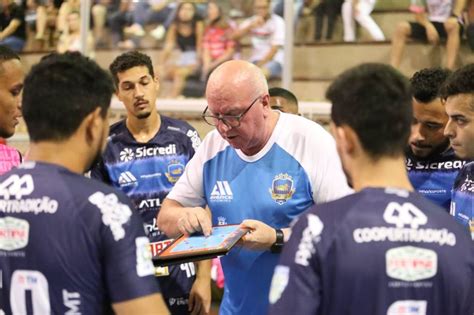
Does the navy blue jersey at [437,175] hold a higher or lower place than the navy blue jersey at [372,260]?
lower

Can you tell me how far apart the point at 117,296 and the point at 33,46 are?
7.75 meters

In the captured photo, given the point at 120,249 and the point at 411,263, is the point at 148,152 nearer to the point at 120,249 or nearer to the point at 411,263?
the point at 120,249

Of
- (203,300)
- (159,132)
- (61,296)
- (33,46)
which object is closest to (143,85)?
(159,132)

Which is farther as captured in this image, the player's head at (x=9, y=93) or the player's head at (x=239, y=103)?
the player's head at (x=9, y=93)

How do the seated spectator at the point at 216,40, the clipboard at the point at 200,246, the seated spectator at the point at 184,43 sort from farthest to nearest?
the seated spectator at the point at 184,43, the seated spectator at the point at 216,40, the clipboard at the point at 200,246

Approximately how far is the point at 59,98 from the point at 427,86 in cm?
213

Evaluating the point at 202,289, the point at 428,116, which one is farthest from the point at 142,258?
the point at 202,289

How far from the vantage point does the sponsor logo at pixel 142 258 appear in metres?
2.27

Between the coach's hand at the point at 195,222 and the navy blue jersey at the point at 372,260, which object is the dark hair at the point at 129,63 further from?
the navy blue jersey at the point at 372,260

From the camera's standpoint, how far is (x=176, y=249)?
2967mm

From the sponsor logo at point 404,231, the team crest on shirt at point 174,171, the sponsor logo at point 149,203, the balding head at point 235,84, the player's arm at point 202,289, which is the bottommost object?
the player's arm at point 202,289

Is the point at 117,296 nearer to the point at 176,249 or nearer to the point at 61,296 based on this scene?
the point at 61,296


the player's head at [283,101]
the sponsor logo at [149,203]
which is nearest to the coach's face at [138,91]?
the sponsor logo at [149,203]

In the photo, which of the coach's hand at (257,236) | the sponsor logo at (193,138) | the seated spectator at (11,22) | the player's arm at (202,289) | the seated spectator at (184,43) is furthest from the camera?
the seated spectator at (11,22)
